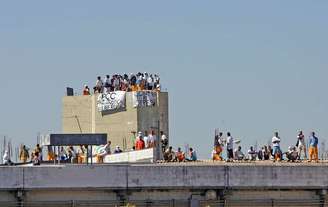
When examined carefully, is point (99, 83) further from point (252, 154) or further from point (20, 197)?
point (20, 197)

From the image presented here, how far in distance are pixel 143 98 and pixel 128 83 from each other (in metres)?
1.67

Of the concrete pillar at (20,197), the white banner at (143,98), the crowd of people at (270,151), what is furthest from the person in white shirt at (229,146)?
the white banner at (143,98)

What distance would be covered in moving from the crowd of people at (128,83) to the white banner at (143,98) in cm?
51

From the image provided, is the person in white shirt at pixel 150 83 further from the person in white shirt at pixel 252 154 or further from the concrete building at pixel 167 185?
the concrete building at pixel 167 185

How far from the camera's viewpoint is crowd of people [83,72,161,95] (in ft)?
212

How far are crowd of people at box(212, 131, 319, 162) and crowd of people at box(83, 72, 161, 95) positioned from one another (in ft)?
44.9

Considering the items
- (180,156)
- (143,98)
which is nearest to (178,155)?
(180,156)

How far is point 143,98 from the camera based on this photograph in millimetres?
63906

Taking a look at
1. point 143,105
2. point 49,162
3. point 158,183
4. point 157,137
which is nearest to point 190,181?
point 158,183

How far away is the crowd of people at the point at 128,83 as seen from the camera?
2549 inches

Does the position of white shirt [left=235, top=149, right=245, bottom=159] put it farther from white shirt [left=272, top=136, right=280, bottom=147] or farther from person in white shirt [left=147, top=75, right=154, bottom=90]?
person in white shirt [left=147, top=75, right=154, bottom=90]

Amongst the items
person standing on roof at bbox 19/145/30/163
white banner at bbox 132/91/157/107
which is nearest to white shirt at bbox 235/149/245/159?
person standing on roof at bbox 19/145/30/163

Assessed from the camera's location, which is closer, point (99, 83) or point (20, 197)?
point (20, 197)

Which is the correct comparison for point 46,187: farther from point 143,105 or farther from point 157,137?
point 143,105
